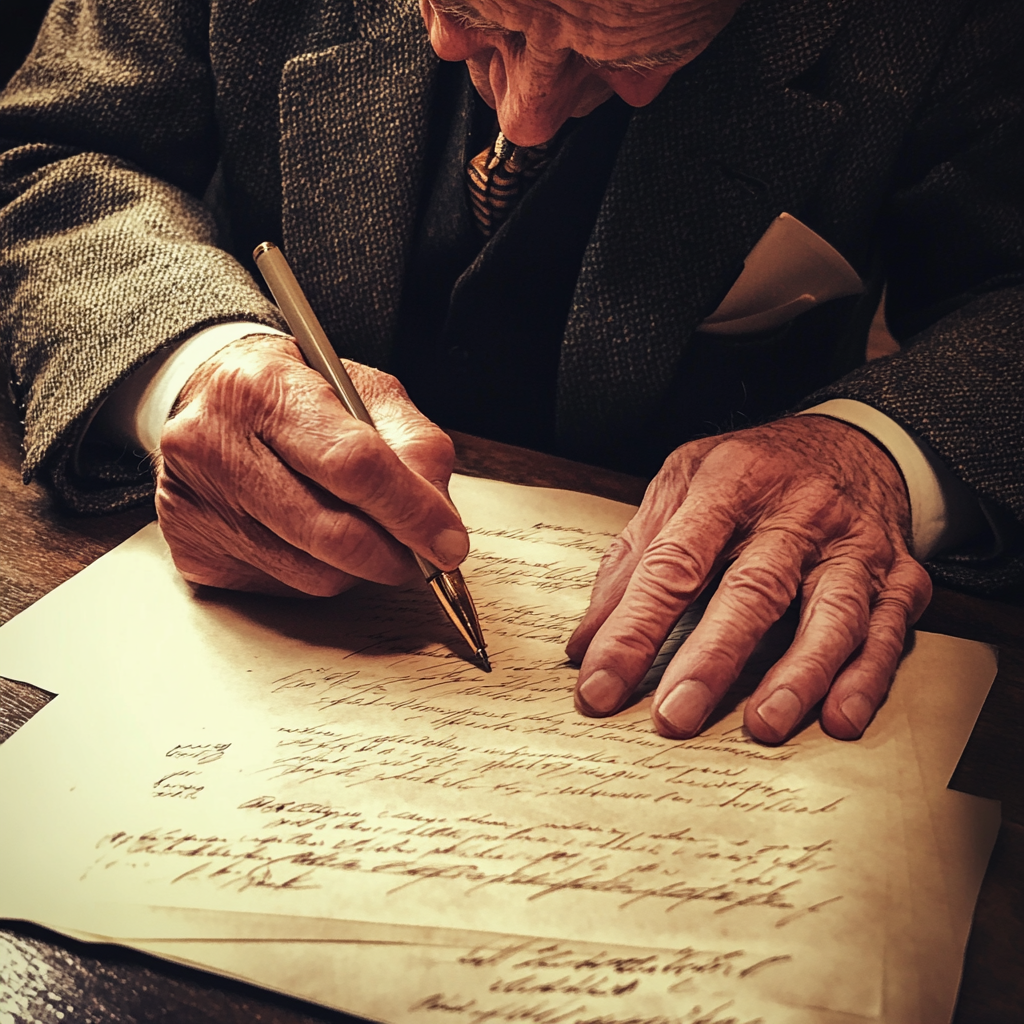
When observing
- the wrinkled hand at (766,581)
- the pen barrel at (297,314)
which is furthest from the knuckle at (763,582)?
the pen barrel at (297,314)

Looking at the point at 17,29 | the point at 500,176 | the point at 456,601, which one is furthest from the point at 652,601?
the point at 17,29

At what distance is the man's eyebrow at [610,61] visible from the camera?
27.6 inches

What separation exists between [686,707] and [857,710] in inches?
4.8

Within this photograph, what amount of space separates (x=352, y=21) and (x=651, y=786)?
3.11 ft

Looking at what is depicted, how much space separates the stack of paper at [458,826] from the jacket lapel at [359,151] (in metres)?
0.52

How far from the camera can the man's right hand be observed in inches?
24.1

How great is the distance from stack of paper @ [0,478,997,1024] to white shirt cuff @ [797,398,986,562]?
181 millimetres

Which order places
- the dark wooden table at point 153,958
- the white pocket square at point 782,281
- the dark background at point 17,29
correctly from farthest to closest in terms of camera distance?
the dark background at point 17,29, the white pocket square at point 782,281, the dark wooden table at point 153,958

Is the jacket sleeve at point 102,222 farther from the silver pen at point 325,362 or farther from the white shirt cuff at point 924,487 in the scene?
the white shirt cuff at point 924,487

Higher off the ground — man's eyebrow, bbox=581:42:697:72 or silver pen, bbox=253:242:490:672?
man's eyebrow, bbox=581:42:697:72

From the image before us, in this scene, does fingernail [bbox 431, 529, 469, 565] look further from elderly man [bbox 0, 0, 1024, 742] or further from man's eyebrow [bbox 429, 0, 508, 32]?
man's eyebrow [bbox 429, 0, 508, 32]

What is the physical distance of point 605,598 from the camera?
66 centimetres

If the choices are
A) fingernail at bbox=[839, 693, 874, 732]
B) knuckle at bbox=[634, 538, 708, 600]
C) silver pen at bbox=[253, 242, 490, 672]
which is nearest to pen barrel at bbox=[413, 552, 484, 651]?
silver pen at bbox=[253, 242, 490, 672]

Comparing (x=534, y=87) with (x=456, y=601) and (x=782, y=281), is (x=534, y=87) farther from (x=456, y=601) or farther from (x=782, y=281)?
(x=456, y=601)
